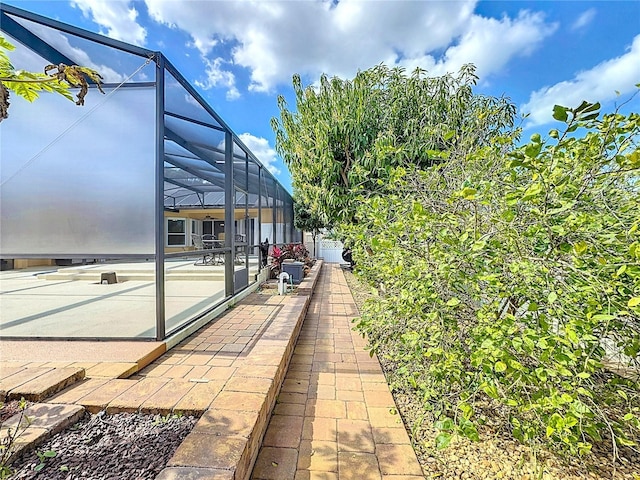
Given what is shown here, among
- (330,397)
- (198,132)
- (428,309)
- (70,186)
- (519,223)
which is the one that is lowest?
(330,397)

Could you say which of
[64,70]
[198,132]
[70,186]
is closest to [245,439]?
[64,70]

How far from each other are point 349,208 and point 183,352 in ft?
14.2

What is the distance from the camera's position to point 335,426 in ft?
7.12

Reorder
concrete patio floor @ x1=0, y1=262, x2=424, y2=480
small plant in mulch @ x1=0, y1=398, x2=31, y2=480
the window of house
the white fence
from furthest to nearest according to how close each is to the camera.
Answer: the white fence
the window of house
concrete patio floor @ x1=0, y1=262, x2=424, y2=480
small plant in mulch @ x1=0, y1=398, x2=31, y2=480

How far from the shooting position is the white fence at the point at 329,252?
677 inches

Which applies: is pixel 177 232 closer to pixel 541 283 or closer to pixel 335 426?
pixel 335 426

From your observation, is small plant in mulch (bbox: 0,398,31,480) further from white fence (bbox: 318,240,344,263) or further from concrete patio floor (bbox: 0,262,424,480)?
white fence (bbox: 318,240,344,263)

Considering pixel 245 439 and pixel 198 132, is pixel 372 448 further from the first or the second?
pixel 198 132

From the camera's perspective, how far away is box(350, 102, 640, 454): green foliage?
1437mm

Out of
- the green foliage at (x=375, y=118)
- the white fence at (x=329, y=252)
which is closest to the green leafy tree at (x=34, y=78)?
the green foliage at (x=375, y=118)

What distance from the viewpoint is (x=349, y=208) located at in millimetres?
6527

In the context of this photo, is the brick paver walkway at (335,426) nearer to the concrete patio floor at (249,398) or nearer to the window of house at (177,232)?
the concrete patio floor at (249,398)

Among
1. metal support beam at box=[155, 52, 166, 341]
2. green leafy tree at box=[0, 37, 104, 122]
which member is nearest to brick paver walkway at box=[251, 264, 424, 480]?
metal support beam at box=[155, 52, 166, 341]

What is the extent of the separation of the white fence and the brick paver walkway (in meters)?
13.6
